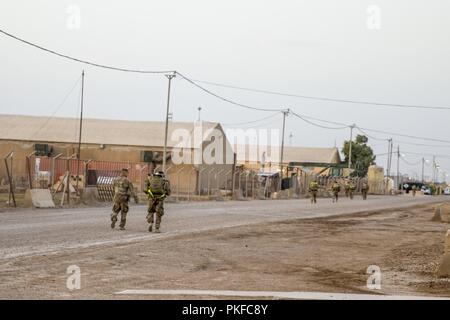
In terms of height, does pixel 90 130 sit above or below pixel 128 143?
above

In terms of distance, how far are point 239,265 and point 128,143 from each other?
59.2 metres

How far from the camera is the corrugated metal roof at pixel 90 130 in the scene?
73625mm

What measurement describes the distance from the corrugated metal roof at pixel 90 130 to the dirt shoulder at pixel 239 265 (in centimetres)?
5107

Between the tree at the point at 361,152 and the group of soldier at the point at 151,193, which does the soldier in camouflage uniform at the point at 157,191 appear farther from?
the tree at the point at 361,152

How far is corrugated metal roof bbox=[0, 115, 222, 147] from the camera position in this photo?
73625mm

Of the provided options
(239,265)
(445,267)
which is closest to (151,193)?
(239,265)

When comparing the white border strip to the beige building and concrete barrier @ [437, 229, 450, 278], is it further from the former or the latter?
the beige building

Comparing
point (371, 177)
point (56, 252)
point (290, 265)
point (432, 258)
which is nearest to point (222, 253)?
point (290, 265)

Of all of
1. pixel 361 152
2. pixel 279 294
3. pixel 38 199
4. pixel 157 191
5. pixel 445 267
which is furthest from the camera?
pixel 361 152

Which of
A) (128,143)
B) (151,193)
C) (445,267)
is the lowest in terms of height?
(445,267)

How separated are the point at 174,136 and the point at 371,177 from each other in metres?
48.8

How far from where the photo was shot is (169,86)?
160 ft

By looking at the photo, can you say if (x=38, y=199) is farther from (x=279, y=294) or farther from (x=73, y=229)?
(x=279, y=294)

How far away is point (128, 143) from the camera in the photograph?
238ft
